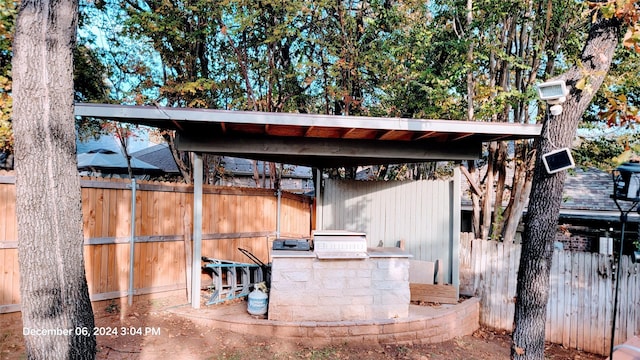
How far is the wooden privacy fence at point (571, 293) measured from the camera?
4949mm

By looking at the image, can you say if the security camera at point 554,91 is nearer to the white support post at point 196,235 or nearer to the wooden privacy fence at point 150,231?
the white support post at point 196,235

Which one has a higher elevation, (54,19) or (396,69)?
(396,69)

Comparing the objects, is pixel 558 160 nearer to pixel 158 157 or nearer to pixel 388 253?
pixel 388 253

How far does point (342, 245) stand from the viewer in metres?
4.71

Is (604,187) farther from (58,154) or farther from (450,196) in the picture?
(58,154)

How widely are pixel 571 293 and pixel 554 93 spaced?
3.66 m

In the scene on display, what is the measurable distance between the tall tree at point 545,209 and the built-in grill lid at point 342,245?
204cm

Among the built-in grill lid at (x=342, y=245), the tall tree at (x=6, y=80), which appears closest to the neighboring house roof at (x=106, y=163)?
the tall tree at (x=6, y=80)

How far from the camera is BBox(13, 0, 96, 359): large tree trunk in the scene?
224 cm

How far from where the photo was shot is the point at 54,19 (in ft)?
7.57

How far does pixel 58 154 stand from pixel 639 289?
6393 mm

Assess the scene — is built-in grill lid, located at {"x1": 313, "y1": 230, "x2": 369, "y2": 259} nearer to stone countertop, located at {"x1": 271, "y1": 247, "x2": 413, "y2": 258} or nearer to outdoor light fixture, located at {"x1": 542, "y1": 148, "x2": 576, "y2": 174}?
stone countertop, located at {"x1": 271, "y1": 247, "x2": 413, "y2": 258}

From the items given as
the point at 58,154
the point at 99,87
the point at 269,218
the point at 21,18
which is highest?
the point at 99,87

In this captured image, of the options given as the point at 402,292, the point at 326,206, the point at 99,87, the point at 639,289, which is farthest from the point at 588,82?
the point at 99,87
